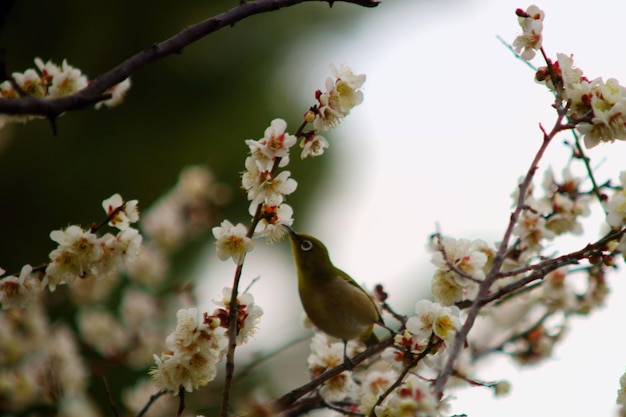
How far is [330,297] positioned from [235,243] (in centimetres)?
85

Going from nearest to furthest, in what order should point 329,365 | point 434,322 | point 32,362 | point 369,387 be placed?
point 434,322, point 369,387, point 329,365, point 32,362

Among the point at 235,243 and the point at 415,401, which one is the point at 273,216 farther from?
the point at 415,401

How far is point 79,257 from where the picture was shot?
1.55m

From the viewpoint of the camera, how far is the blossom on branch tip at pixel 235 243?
150 centimetres

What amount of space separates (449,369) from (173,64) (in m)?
6.76

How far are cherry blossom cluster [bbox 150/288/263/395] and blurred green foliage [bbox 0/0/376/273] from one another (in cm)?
488

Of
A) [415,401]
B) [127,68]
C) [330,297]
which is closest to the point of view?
[415,401]

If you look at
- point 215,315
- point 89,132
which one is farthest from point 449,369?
point 89,132

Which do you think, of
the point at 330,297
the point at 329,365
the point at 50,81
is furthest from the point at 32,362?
the point at 50,81

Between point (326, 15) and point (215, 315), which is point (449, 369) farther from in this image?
point (326, 15)

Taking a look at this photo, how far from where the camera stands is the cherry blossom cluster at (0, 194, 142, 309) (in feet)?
4.96

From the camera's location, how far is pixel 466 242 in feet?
5.51

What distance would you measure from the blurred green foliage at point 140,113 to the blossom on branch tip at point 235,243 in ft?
16.0

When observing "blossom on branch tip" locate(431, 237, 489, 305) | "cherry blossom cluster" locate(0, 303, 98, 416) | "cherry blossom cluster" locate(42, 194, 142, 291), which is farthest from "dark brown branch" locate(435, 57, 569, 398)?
"cherry blossom cluster" locate(0, 303, 98, 416)
